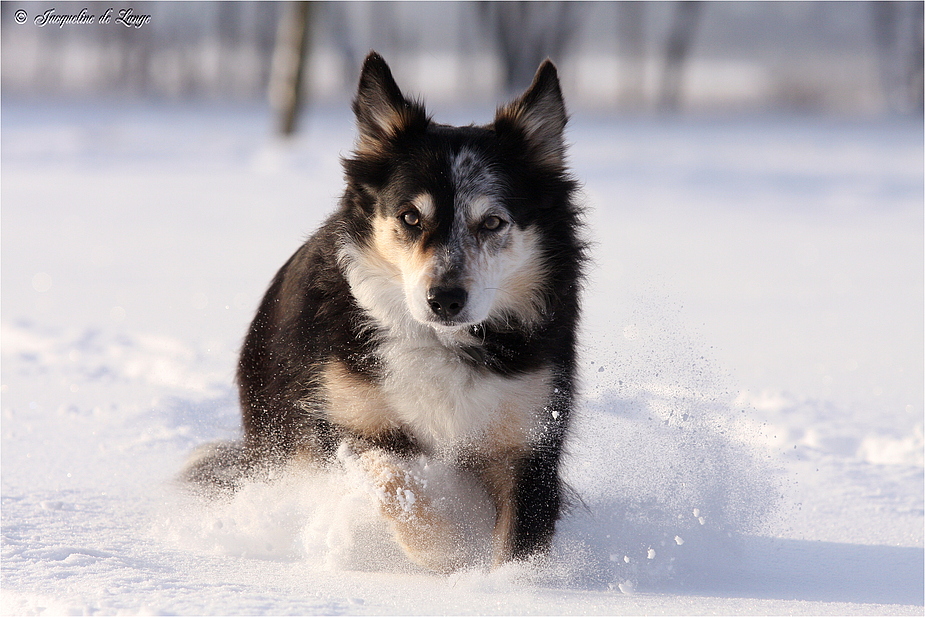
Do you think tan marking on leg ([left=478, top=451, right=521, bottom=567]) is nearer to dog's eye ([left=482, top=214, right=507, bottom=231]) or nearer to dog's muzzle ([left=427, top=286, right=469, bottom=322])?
dog's muzzle ([left=427, top=286, right=469, bottom=322])

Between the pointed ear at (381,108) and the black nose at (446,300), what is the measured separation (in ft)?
2.75

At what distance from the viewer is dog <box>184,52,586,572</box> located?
3555 millimetres

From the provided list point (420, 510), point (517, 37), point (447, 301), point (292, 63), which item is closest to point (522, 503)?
point (420, 510)

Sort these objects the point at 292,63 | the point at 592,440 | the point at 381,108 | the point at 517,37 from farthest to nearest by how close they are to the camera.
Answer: the point at 517,37
the point at 292,63
the point at 592,440
the point at 381,108

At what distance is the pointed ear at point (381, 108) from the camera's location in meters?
3.83

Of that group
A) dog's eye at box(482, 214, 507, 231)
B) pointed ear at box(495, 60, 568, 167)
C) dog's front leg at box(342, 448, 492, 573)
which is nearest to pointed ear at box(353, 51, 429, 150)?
pointed ear at box(495, 60, 568, 167)

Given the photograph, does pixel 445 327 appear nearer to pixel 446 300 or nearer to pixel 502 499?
pixel 446 300

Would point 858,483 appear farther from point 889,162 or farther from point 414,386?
point 889,162

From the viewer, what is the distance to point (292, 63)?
1825 centimetres

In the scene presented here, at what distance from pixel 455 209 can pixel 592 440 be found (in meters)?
1.32

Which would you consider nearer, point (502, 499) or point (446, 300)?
point (446, 300)

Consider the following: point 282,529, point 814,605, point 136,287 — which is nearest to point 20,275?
point 136,287

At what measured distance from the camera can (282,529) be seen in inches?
149

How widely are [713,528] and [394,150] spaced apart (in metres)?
2.03
